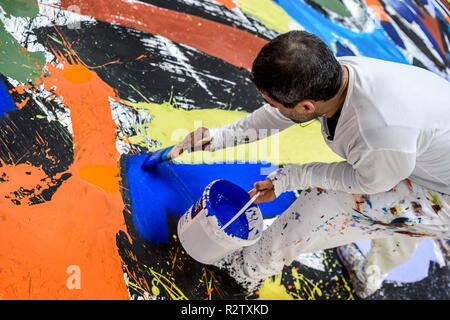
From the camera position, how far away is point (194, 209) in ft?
5.44

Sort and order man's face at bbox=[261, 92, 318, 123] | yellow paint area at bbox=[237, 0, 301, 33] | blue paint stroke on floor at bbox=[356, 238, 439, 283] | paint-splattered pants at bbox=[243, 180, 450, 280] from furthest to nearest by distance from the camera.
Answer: yellow paint area at bbox=[237, 0, 301, 33] < blue paint stroke on floor at bbox=[356, 238, 439, 283] < paint-splattered pants at bbox=[243, 180, 450, 280] < man's face at bbox=[261, 92, 318, 123]

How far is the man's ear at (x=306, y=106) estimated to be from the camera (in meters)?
1.23

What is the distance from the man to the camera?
1180 mm

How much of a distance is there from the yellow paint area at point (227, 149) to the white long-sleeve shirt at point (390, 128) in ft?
2.88

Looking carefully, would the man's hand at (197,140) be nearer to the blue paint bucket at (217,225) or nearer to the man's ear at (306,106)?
the blue paint bucket at (217,225)

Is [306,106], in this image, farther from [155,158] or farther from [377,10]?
[377,10]

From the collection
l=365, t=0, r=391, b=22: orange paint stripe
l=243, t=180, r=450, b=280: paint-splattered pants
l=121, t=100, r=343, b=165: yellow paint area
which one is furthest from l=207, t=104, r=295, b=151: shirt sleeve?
l=365, t=0, r=391, b=22: orange paint stripe

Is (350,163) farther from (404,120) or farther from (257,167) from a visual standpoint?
(257,167)

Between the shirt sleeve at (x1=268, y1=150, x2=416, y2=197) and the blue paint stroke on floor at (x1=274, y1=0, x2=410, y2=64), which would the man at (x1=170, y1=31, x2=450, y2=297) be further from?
A: the blue paint stroke on floor at (x1=274, y1=0, x2=410, y2=64)

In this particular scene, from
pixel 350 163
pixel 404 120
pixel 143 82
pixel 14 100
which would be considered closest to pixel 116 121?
pixel 143 82

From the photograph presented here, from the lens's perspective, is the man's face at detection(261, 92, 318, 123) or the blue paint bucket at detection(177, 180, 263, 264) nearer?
the man's face at detection(261, 92, 318, 123)

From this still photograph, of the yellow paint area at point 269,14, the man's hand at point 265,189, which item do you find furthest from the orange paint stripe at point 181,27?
the man's hand at point 265,189

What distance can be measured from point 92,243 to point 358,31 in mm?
2598

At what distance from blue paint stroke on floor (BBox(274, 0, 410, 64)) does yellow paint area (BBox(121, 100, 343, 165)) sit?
30.9 inches
